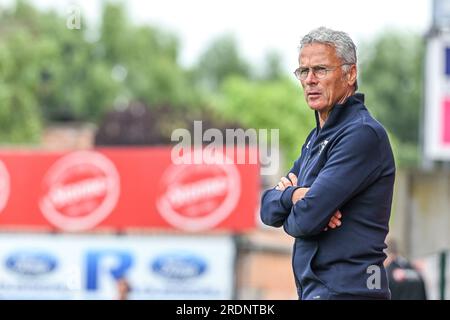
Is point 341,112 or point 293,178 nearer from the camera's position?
point 341,112

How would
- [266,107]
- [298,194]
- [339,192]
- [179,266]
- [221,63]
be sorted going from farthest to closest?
[221,63] < [266,107] < [179,266] < [298,194] < [339,192]

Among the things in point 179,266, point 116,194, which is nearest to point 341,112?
point 179,266

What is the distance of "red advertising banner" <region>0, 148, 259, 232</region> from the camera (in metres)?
23.1

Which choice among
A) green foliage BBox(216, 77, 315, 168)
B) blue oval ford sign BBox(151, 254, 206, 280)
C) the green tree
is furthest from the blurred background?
the green tree

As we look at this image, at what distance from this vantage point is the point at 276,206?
4719 millimetres

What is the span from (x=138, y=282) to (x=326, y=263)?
18574 mm

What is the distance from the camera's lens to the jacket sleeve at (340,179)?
173 inches

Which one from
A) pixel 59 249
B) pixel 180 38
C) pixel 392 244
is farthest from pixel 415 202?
pixel 180 38

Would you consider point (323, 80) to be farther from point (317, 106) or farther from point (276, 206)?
point (276, 206)

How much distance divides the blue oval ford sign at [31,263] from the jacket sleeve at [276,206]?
18.5 meters

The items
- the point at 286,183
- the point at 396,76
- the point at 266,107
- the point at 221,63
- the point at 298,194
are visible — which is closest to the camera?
the point at 298,194

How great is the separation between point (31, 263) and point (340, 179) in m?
19.2

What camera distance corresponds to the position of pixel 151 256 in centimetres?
2295

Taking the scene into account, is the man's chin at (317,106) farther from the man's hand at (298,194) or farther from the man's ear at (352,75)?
the man's hand at (298,194)
